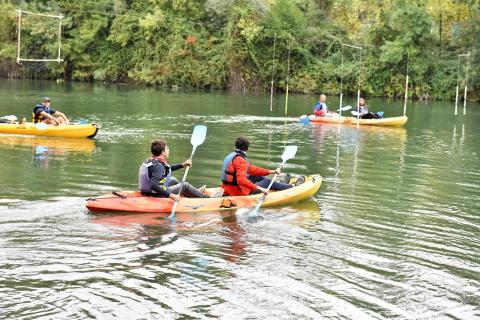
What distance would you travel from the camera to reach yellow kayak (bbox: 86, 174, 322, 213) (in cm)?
980

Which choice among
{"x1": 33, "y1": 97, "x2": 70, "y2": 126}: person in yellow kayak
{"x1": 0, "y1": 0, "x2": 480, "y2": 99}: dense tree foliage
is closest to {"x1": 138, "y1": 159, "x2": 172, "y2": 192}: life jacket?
{"x1": 33, "y1": 97, "x2": 70, "y2": 126}: person in yellow kayak

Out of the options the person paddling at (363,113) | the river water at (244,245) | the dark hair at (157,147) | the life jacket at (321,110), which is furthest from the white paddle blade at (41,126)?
the person paddling at (363,113)

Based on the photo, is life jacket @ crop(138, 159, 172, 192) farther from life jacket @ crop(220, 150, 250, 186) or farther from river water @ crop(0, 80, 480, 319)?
life jacket @ crop(220, 150, 250, 186)

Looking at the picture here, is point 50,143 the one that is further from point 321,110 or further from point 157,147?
point 321,110

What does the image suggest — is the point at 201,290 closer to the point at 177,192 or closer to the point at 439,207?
the point at 177,192

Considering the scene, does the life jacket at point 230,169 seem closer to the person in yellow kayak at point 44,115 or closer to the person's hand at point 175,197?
the person's hand at point 175,197

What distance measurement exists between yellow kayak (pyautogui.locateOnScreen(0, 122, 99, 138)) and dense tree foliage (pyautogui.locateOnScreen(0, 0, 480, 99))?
2330 centimetres

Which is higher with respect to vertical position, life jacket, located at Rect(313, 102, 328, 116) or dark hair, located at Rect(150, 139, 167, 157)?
life jacket, located at Rect(313, 102, 328, 116)

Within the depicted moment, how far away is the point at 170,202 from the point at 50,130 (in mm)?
9422

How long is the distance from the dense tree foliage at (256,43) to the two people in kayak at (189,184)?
1149 inches

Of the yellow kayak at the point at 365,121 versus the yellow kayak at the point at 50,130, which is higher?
the yellow kayak at the point at 365,121

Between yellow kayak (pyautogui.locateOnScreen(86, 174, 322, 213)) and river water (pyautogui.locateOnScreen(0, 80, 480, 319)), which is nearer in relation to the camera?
river water (pyautogui.locateOnScreen(0, 80, 480, 319))

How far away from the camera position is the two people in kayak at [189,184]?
9.77m

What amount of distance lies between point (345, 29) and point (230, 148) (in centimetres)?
3259
